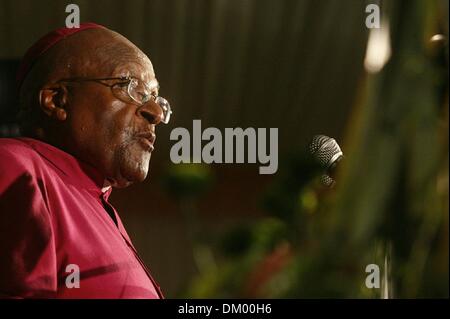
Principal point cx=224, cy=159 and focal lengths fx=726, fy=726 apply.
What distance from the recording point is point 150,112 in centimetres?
129

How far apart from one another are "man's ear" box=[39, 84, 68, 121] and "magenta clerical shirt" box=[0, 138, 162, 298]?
0.35 ft

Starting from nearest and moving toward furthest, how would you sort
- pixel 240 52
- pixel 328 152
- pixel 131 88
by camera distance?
pixel 328 152 < pixel 131 88 < pixel 240 52

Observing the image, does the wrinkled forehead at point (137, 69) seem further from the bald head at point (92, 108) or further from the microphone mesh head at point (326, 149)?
the microphone mesh head at point (326, 149)

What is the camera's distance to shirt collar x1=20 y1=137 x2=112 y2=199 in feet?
3.79

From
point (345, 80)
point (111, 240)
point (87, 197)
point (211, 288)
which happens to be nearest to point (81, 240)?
point (111, 240)

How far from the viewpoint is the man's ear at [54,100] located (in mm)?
1228

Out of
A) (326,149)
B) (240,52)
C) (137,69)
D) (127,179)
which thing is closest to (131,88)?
(137,69)

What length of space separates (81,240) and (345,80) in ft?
12.3

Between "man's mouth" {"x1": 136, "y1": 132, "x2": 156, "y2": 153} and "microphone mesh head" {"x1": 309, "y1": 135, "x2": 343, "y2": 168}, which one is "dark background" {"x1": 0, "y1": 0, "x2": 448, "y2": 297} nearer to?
"man's mouth" {"x1": 136, "y1": 132, "x2": 156, "y2": 153}

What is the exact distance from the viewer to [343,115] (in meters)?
4.76

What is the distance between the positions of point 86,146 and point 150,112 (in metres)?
0.13

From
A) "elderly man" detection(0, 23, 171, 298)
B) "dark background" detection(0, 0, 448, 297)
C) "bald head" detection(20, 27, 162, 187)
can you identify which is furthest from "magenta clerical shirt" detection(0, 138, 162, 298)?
"dark background" detection(0, 0, 448, 297)
